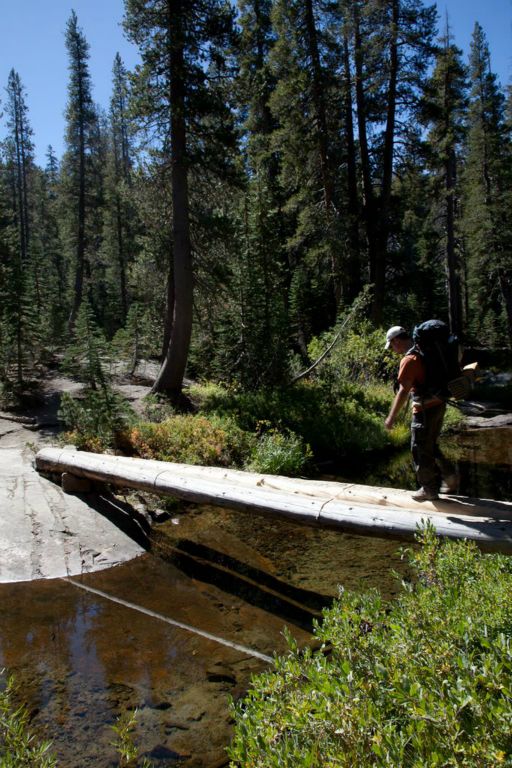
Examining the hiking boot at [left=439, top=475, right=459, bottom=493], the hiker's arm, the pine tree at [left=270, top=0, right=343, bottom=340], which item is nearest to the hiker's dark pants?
the hiker's arm

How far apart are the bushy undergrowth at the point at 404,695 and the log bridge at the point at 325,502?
161cm

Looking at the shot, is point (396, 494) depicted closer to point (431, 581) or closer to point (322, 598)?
point (322, 598)

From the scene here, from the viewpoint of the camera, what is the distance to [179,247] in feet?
55.3

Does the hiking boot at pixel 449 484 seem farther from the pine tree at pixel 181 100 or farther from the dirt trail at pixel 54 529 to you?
the pine tree at pixel 181 100

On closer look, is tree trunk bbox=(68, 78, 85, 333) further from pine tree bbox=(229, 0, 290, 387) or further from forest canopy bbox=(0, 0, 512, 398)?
pine tree bbox=(229, 0, 290, 387)

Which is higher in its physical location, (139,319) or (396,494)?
(139,319)

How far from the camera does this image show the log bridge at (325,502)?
5.29 m

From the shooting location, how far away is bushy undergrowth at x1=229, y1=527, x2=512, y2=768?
2334 mm

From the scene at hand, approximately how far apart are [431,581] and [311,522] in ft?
7.29

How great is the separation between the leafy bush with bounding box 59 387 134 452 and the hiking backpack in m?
7.65

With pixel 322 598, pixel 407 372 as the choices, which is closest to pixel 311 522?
pixel 322 598

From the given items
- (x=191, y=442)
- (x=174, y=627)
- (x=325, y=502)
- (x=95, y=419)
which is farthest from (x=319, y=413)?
(x=174, y=627)

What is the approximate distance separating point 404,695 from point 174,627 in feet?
12.5

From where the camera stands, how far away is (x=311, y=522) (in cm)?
614
